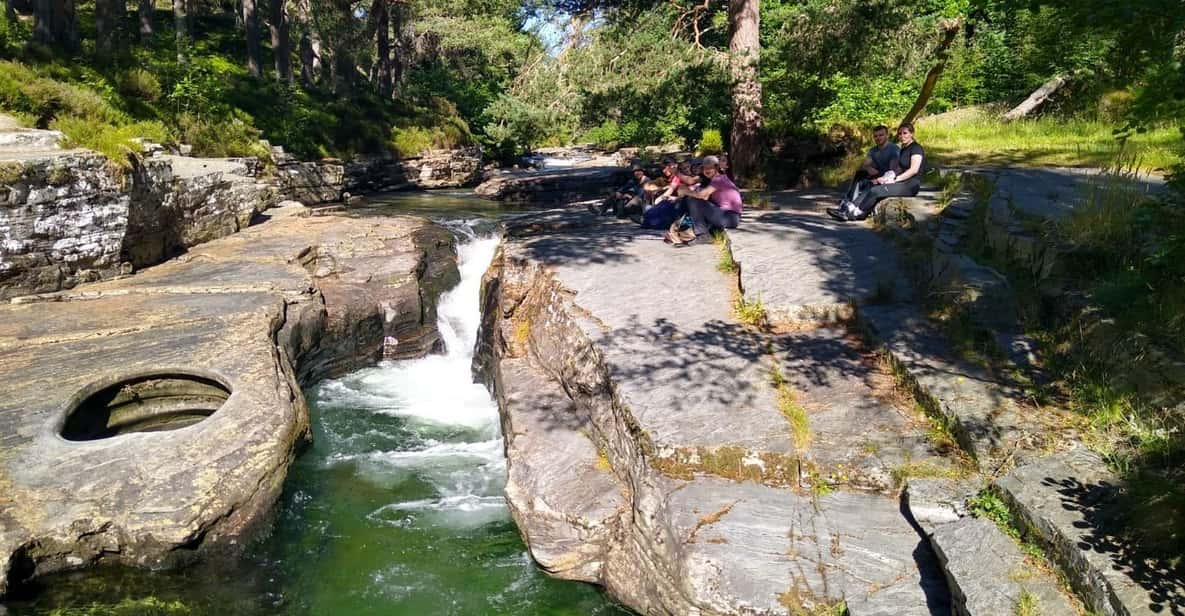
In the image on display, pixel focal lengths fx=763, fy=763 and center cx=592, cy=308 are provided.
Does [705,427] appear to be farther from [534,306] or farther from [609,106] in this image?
[609,106]

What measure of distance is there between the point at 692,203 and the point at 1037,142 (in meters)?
8.22

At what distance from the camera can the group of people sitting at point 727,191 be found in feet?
31.8

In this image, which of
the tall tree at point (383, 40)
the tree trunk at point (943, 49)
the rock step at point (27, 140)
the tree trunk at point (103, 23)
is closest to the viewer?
the rock step at point (27, 140)

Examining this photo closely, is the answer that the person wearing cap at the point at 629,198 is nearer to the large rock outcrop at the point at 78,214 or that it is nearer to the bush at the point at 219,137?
the large rock outcrop at the point at 78,214

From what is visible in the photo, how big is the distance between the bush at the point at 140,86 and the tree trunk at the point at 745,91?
38.6ft

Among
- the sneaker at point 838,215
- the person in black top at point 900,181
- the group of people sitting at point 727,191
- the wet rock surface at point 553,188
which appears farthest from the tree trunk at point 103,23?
the person in black top at point 900,181

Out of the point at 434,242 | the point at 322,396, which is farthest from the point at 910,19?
the point at 322,396

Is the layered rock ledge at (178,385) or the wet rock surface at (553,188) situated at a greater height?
the wet rock surface at (553,188)

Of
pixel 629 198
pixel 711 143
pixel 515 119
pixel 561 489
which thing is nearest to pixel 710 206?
pixel 629 198

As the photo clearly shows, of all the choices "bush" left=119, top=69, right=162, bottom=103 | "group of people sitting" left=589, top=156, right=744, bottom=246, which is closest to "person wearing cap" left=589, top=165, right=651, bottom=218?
"group of people sitting" left=589, top=156, right=744, bottom=246

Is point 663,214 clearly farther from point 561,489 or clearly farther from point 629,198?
point 561,489

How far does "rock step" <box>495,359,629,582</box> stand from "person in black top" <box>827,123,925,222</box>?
5.32 m

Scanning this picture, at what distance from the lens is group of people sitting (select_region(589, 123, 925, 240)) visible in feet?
31.8

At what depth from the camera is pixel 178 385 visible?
6719 mm
